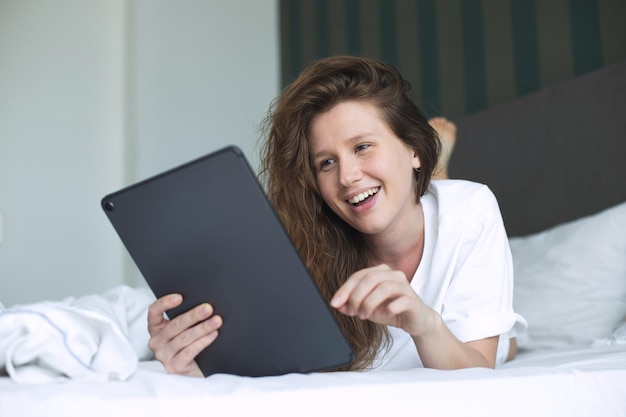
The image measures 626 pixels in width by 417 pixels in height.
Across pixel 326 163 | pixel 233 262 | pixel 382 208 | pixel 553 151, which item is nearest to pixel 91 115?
pixel 553 151

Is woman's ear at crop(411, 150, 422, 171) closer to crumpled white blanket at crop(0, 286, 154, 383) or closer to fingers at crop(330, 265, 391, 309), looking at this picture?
fingers at crop(330, 265, 391, 309)

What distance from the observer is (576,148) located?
8.22ft

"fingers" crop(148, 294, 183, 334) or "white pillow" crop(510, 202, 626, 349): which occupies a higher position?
"fingers" crop(148, 294, 183, 334)

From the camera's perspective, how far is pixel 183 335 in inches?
45.9

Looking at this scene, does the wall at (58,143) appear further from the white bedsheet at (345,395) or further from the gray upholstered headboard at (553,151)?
the white bedsheet at (345,395)

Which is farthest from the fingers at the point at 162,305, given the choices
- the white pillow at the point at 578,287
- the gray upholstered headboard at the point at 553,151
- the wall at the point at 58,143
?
the wall at the point at 58,143

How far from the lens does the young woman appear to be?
4.90ft

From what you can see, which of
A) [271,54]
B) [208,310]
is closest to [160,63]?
[271,54]

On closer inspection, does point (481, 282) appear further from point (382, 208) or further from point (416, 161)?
point (416, 161)

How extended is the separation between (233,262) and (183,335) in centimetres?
18

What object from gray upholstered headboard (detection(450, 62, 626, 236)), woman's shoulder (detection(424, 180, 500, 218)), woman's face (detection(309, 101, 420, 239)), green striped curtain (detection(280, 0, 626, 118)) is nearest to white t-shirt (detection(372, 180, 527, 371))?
woman's shoulder (detection(424, 180, 500, 218))

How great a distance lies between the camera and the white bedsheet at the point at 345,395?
840 millimetres

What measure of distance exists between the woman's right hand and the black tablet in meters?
0.02

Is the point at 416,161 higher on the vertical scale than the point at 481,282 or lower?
higher
